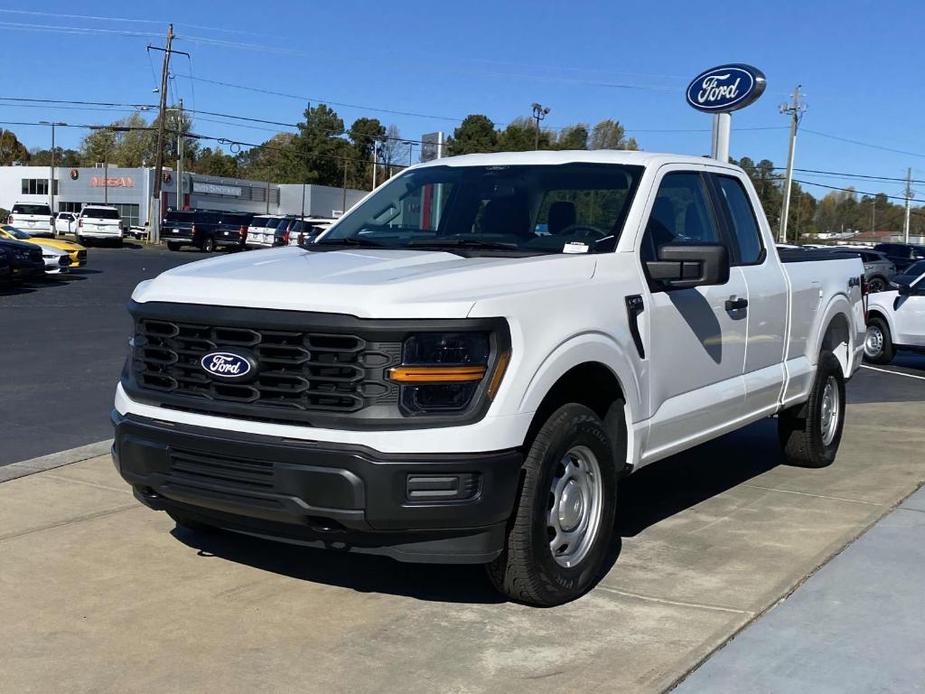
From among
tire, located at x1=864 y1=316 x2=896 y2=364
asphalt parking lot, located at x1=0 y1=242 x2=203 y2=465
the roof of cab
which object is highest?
the roof of cab

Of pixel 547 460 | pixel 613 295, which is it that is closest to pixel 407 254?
pixel 613 295

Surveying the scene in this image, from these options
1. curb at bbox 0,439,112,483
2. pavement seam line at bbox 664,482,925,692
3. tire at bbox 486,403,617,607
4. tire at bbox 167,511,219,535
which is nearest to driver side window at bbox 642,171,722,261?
tire at bbox 486,403,617,607

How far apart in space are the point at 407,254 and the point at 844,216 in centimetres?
18314

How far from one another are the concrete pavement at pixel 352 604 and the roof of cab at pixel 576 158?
204 cm

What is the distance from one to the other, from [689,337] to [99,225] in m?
46.2

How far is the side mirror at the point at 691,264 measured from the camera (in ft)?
16.6

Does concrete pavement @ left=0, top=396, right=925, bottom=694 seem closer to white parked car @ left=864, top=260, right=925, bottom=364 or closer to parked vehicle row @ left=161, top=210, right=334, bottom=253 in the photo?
white parked car @ left=864, top=260, right=925, bottom=364

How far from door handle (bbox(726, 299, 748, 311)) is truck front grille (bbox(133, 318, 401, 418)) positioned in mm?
2567

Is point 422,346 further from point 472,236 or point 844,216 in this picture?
point 844,216

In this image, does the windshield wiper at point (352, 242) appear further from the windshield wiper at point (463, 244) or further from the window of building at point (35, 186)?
the window of building at point (35, 186)

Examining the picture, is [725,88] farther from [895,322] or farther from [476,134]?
[476,134]

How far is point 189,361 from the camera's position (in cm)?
445

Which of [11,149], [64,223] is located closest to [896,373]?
[64,223]

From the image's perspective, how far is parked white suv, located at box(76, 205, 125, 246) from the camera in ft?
157
